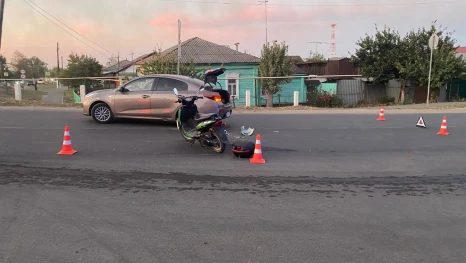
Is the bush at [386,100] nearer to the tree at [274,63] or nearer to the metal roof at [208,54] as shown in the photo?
the tree at [274,63]

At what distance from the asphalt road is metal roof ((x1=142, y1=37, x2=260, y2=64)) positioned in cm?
2087

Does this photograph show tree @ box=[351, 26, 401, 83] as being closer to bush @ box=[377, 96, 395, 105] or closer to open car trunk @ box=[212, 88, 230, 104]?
bush @ box=[377, 96, 395, 105]

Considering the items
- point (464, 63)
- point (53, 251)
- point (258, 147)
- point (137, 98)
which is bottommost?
point (53, 251)

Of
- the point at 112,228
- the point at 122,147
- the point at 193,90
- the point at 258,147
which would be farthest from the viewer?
the point at 193,90

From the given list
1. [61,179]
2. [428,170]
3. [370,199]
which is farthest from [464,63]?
[61,179]

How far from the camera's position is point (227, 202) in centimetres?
497

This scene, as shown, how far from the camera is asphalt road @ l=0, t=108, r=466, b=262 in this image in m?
3.66

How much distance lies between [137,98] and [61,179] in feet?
17.4

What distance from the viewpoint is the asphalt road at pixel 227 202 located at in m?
3.66

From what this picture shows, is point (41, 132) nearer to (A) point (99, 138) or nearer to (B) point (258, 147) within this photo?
(A) point (99, 138)

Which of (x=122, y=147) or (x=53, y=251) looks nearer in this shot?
(x=53, y=251)

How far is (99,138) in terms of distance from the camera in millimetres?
9125

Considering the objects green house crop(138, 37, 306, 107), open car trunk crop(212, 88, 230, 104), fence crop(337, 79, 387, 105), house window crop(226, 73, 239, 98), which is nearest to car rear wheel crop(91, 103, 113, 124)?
open car trunk crop(212, 88, 230, 104)

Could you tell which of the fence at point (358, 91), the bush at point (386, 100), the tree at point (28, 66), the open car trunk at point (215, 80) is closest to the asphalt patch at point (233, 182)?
the open car trunk at point (215, 80)
